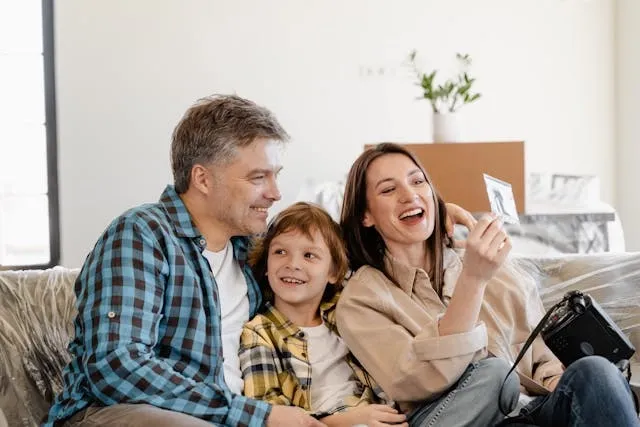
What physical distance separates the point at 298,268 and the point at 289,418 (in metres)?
0.33

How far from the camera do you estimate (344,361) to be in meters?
1.68

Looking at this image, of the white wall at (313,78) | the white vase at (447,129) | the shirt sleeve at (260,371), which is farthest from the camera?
the white wall at (313,78)

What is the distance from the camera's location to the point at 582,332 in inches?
59.9

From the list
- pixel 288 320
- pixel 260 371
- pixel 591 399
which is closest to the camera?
pixel 591 399

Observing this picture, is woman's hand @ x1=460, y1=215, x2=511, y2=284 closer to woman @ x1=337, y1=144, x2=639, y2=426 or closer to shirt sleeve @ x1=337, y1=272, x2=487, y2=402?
woman @ x1=337, y1=144, x2=639, y2=426

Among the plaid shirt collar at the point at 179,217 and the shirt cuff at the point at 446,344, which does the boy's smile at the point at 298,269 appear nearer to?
the plaid shirt collar at the point at 179,217

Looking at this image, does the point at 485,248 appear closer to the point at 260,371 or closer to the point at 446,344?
the point at 446,344

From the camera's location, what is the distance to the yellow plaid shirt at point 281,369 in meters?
1.59

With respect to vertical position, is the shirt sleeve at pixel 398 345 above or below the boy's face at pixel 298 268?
below

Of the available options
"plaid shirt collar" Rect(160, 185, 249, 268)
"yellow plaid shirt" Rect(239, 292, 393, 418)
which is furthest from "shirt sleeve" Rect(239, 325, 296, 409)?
"plaid shirt collar" Rect(160, 185, 249, 268)

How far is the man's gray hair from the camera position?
5.43 ft

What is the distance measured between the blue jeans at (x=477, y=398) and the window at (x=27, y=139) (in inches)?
114

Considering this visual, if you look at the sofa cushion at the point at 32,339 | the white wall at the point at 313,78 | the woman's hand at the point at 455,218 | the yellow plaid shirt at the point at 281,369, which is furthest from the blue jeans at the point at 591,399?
the white wall at the point at 313,78

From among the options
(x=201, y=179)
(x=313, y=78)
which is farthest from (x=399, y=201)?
(x=313, y=78)
